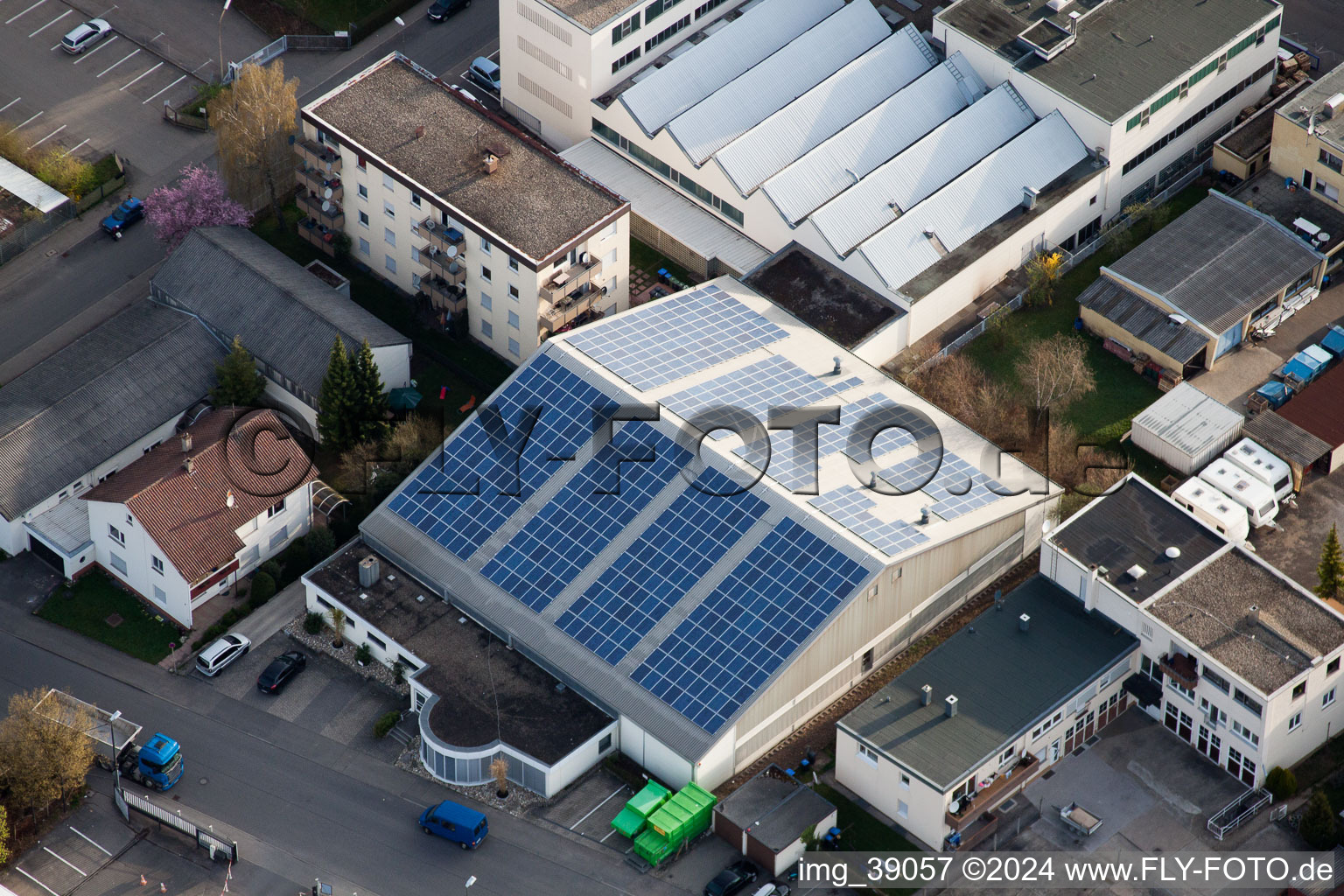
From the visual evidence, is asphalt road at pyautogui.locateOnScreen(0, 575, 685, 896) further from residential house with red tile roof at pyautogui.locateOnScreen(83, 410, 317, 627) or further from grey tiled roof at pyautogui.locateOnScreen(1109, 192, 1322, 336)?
grey tiled roof at pyautogui.locateOnScreen(1109, 192, 1322, 336)

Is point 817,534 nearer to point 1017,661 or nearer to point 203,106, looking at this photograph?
point 1017,661

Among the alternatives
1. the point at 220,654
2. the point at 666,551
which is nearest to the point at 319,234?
the point at 220,654

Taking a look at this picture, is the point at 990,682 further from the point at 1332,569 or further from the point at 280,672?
the point at 280,672

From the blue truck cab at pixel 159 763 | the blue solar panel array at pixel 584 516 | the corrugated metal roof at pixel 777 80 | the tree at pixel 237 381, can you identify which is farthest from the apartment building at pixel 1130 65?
the blue truck cab at pixel 159 763

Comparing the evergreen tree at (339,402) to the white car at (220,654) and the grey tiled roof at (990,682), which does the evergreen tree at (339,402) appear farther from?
the grey tiled roof at (990,682)

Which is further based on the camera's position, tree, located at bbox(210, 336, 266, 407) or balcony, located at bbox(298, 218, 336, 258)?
balcony, located at bbox(298, 218, 336, 258)

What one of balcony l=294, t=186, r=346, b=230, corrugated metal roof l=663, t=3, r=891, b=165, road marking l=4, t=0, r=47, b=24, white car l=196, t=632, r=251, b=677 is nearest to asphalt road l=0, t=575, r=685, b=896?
white car l=196, t=632, r=251, b=677
